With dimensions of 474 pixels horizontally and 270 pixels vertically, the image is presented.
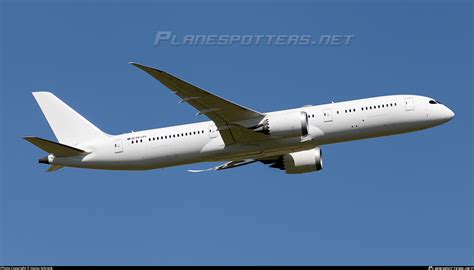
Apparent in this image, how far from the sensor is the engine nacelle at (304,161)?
47.9 metres

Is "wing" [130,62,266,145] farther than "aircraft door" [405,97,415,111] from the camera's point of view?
No

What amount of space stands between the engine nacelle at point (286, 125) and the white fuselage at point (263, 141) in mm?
501

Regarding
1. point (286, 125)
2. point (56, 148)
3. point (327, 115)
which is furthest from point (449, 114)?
point (56, 148)

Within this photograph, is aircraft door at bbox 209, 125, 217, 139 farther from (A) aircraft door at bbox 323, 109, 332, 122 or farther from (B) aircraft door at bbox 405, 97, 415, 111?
(B) aircraft door at bbox 405, 97, 415, 111

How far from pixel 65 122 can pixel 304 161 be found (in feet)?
46.2

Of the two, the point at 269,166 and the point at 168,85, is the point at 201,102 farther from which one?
the point at 269,166

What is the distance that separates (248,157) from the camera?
4478cm

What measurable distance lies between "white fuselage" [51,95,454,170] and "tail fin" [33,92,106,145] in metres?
1.88

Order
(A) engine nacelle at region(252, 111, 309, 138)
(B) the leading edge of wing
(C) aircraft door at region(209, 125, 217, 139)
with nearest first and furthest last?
(B) the leading edge of wing < (A) engine nacelle at region(252, 111, 309, 138) < (C) aircraft door at region(209, 125, 217, 139)

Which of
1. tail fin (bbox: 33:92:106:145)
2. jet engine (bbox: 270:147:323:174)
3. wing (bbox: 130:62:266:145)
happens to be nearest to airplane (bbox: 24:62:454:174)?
wing (bbox: 130:62:266:145)

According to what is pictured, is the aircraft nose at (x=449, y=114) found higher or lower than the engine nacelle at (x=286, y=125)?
higher

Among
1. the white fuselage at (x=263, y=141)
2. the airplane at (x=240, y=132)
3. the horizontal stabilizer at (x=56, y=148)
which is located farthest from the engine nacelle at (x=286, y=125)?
the horizontal stabilizer at (x=56, y=148)

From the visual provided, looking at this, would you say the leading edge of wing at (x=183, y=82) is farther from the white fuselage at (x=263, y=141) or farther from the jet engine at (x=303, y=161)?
the jet engine at (x=303, y=161)

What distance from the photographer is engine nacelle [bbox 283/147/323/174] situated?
47906 millimetres
